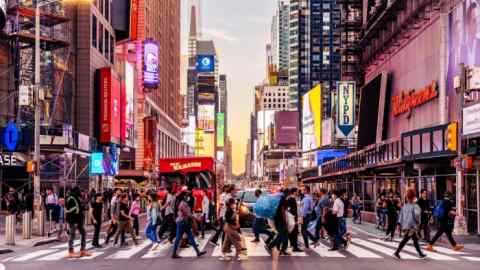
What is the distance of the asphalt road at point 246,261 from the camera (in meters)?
17.0

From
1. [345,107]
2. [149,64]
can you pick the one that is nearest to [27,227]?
[345,107]

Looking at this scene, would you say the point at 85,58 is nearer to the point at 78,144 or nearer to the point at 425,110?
the point at 78,144

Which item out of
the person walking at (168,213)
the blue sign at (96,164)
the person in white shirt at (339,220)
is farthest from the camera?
the blue sign at (96,164)

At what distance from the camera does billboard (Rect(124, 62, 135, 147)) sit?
275ft

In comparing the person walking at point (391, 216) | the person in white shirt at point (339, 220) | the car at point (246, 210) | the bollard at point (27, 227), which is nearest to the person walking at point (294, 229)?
the person in white shirt at point (339, 220)

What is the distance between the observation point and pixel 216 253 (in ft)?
67.1

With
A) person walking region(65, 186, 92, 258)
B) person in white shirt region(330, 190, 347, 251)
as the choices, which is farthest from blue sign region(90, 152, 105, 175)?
person walking region(65, 186, 92, 258)

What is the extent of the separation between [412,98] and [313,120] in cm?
8799

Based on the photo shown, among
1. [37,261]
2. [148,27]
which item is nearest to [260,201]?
[37,261]

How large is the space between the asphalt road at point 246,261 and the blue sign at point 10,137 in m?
23.1

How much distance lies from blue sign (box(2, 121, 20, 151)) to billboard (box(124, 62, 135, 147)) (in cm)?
3686

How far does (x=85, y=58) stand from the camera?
216 feet

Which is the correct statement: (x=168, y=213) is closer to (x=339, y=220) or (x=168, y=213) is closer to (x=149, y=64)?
(x=339, y=220)

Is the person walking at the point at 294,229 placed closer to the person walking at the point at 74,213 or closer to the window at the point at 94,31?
the person walking at the point at 74,213
